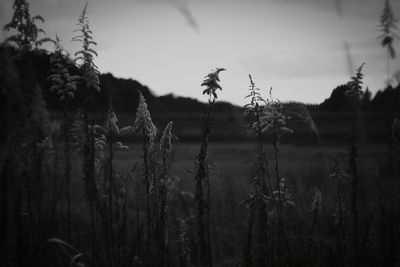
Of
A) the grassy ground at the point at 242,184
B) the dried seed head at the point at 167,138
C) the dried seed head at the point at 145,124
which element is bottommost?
the grassy ground at the point at 242,184

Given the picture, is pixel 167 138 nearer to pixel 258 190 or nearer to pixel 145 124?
pixel 145 124

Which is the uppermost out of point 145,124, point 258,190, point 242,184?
point 145,124

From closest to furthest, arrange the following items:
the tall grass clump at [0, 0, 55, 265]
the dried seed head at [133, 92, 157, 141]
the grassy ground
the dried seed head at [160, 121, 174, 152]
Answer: the tall grass clump at [0, 0, 55, 265] → the dried seed head at [160, 121, 174, 152] → the dried seed head at [133, 92, 157, 141] → the grassy ground

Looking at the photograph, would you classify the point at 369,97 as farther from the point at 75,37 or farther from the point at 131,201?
the point at 131,201

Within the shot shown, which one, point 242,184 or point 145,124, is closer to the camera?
point 145,124

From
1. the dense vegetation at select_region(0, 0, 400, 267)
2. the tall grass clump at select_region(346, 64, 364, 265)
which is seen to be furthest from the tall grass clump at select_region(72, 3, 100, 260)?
the tall grass clump at select_region(346, 64, 364, 265)

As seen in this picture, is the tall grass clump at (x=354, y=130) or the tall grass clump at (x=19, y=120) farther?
the tall grass clump at (x=354, y=130)

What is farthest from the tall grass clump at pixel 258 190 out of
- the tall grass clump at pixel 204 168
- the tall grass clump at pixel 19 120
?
the tall grass clump at pixel 19 120

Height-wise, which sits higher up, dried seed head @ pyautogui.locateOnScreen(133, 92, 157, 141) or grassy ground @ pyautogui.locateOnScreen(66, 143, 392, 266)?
dried seed head @ pyautogui.locateOnScreen(133, 92, 157, 141)

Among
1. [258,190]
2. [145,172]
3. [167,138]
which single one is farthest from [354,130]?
[145,172]

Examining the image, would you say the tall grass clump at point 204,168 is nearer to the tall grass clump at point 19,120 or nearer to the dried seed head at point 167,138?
the dried seed head at point 167,138

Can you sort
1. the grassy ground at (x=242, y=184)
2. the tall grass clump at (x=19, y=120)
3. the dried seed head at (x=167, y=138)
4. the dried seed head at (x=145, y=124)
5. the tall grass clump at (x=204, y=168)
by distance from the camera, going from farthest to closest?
1. the grassy ground at (x=242, y=184)
2. the dried seed head at (x=145, y=124)
3. the dried seed head at (x=167, y=138)
4. the tall grass clump at (x=204, y=168)
5. the tall grass clump at (x=19, y=120)

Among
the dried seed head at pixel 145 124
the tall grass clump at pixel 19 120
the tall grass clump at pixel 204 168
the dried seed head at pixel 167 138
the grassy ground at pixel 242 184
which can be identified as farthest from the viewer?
the grassy ground at pixel 242 184

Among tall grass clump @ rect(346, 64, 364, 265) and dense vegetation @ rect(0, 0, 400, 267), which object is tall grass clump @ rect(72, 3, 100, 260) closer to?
dense vegetation @ rect(0, 0, 400, 267)
